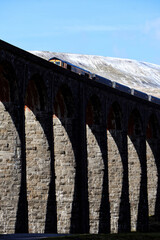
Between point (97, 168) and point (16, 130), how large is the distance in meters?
10.9

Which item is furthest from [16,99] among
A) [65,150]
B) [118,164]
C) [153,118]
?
[153,118]

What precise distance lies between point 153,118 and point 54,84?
19087 millimetres

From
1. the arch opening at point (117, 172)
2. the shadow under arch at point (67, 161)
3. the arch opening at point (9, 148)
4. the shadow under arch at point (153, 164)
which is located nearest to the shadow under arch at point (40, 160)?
the shadow under arch at point (67, 161)

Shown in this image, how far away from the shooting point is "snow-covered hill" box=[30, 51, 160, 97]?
317ft

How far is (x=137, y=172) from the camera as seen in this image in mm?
40938

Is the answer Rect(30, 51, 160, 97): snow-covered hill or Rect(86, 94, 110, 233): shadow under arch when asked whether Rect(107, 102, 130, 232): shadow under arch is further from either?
Rect(30, 51, 160, 97): snow-covered hill

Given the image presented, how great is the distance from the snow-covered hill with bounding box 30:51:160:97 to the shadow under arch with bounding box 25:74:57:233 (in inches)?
2619

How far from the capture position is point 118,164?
3741cm

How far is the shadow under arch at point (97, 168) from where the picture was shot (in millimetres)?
33156

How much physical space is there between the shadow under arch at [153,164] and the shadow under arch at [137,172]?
3575mm

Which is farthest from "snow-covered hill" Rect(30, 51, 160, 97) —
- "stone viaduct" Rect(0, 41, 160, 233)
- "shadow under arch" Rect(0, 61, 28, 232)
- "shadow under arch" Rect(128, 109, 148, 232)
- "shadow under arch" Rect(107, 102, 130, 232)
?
"shadow under arch" Rect(0, 61, 28, 232)

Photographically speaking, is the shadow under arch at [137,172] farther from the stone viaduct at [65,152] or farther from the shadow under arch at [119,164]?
the shadow under arch at [119,164]

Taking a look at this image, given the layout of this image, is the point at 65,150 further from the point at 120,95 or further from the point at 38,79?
the point at 120,95

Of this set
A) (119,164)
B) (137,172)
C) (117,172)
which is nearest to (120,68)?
(137,172)
